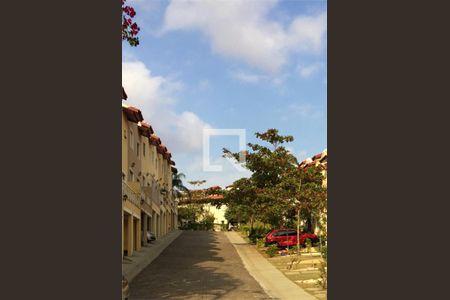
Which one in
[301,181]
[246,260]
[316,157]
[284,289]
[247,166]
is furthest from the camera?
[316,157]

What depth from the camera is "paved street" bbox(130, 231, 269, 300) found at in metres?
17.5

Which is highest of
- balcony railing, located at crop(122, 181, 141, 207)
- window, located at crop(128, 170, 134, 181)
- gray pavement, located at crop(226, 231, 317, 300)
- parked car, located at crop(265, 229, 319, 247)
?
window, located at crop(128, 170, 134, 181)

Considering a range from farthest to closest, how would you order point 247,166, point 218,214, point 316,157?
point 218,214
point 316,157
point 247,166

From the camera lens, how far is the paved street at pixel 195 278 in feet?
57.3

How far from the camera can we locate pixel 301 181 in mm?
33469

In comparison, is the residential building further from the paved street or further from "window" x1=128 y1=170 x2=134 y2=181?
the paved street

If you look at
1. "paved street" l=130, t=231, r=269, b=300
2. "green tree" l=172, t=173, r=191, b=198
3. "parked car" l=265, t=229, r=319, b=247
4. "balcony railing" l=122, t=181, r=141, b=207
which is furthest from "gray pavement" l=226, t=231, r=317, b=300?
"green tree" l=172, t=173, r=191, b=198

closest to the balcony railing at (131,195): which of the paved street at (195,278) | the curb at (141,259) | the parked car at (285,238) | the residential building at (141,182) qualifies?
the residential building at (141,182)
